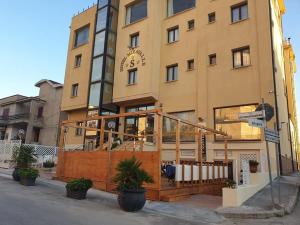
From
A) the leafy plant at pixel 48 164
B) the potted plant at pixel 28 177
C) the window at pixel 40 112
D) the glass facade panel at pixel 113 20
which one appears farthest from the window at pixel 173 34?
the window at pixel 40 112

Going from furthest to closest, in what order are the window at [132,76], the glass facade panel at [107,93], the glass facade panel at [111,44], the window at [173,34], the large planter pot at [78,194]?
the glass facade panel at [111,44], the glass facade panel at [107,93], the window at [132,76], the window at [173,34], the large planter pot at [78,194]

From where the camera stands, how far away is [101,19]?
25281 millimetres

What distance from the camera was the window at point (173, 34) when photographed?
22.5 metres

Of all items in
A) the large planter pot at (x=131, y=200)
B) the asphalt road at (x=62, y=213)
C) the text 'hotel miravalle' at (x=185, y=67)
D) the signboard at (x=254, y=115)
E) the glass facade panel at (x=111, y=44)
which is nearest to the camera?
the asphalt road at (x=62, y=213)

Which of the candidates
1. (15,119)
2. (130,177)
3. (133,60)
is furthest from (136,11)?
(15,119)

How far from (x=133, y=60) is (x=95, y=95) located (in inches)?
165

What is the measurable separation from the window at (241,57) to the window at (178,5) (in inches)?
226

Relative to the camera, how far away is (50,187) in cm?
1344

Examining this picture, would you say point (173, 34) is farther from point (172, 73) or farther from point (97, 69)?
point (97, 69)

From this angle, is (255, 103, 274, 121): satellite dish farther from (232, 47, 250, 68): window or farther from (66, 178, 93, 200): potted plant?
(66, 178, 93, 200): potted plant

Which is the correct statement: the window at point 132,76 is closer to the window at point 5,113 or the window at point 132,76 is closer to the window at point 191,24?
the window at point 191,24

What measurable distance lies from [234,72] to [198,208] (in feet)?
35.7

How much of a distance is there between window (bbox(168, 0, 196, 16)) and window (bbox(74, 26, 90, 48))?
28.2ft

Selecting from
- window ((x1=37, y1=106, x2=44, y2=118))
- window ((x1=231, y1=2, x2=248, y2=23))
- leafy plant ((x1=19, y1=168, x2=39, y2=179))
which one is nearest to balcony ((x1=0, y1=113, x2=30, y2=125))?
window ((x1=37, y1=106, x2=44, y2=118))
